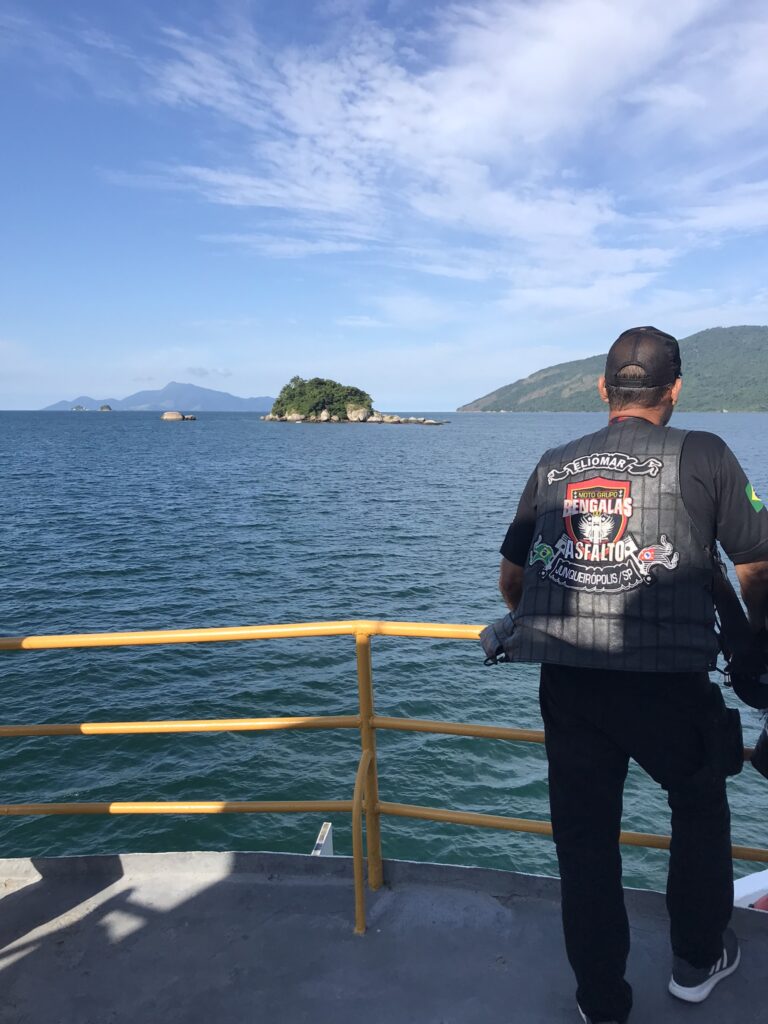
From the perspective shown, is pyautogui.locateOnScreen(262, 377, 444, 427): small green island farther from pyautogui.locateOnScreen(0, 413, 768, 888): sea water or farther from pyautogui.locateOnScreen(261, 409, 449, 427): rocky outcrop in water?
pyautogui.locateOnScreen(0, 413, 768, 888): sea water

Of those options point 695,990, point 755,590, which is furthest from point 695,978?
point 755,590

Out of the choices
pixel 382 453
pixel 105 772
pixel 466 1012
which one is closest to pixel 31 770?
pixel 105 772

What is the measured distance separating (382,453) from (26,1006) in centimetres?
8080

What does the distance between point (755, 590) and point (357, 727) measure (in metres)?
1.58

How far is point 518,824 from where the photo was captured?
10.0 feet

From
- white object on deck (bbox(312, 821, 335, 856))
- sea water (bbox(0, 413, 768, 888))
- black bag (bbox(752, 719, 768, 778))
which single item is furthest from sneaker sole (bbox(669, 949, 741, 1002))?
sea water (bbox(0, 413, 768, 888))

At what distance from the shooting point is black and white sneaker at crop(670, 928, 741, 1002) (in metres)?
2.52

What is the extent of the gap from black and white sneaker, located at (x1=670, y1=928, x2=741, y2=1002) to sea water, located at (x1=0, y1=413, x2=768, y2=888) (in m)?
6.39

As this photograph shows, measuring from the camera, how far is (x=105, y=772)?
10.8 meters

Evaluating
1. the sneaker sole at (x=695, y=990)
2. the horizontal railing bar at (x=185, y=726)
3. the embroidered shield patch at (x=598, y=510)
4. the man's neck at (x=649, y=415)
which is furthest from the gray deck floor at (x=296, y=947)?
the man's neck at (x=649, y=415)

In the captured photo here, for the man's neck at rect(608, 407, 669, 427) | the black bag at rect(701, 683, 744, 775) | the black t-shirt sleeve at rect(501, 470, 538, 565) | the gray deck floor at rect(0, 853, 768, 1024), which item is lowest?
the gray deck floor at rect(0, 853, 768, 1024)

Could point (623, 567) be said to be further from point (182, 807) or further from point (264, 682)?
point (264, 682)

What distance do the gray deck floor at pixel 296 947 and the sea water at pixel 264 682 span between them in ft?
19.8

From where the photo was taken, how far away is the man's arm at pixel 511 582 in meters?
2.57
